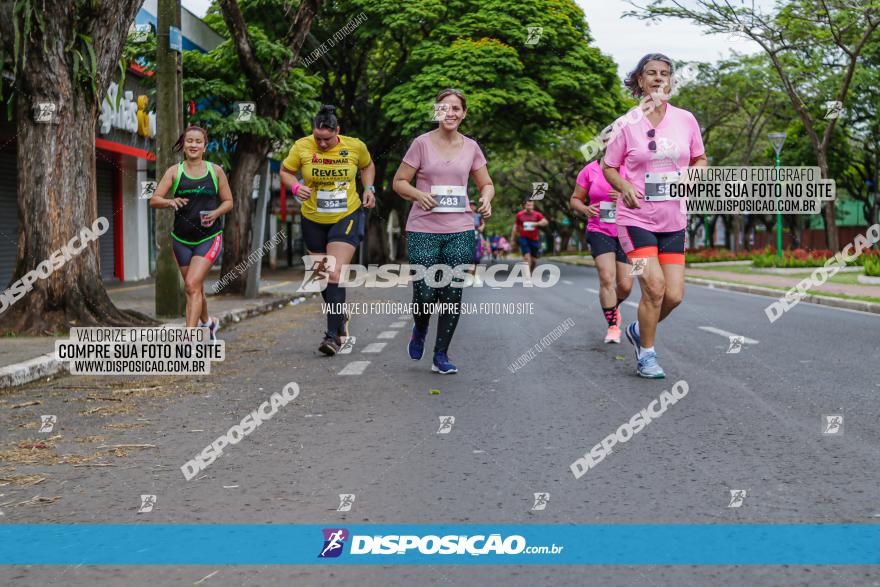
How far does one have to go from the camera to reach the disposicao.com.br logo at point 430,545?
3.32 meters

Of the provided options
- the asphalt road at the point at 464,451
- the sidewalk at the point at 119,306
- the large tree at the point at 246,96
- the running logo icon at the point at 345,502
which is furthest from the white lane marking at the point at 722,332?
the large tree at the point at 246,96

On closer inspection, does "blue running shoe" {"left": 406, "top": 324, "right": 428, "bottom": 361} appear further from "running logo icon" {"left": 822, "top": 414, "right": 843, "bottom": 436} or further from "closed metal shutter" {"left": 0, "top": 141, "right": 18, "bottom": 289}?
"closed metal shutter" {"left": 0, "top": 141, "right": 18, "bottom": 289}

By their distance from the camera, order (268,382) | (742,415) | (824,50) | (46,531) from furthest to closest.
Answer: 1. (824,50)
2. (268,382)
3. (742,415)
4. (46,531)

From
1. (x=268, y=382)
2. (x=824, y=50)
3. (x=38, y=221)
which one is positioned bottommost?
(x=268, y=382)

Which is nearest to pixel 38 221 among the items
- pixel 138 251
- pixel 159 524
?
pixel 159 524

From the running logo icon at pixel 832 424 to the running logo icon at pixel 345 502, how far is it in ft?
8.55

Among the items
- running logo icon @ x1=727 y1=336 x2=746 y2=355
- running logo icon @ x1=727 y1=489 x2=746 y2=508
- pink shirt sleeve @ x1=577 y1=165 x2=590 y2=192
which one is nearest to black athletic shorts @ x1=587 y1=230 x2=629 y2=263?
pink shirt sleeve @ x1=577 y1=165 x2=590 y2=192

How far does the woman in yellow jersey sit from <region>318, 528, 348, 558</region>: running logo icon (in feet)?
16.9

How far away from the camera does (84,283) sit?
9.96 m

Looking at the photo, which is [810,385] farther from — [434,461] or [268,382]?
[268,382]

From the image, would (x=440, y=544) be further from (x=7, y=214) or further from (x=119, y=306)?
(x=7, y=214)

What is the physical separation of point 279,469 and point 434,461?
0.70 m

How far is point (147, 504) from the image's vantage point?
389 centimetres

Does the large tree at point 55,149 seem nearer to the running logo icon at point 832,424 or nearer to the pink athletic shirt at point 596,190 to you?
the pink athletic shirt at point 596,190
